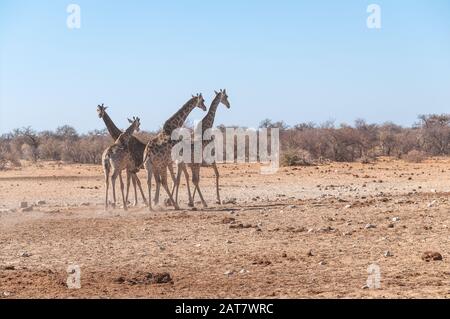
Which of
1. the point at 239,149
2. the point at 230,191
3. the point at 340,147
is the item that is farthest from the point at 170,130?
the point at 340,147

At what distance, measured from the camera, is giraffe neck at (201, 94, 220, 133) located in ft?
52.7

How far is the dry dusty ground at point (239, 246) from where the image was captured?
744 cm

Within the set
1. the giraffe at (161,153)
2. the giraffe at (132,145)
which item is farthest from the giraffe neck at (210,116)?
the giraffe at (132,145)

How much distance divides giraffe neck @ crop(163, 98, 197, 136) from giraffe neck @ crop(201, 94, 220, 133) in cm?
45

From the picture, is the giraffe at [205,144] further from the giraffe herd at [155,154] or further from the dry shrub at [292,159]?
the dry shrub at [292,159]

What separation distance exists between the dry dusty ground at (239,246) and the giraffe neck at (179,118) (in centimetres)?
191

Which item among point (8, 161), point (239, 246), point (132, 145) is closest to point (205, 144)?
point (132, 145)

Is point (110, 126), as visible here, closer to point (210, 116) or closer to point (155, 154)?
point (155, 154)

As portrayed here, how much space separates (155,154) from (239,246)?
583cm

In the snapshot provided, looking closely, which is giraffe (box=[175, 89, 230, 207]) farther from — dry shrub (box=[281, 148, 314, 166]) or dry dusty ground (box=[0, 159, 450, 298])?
dry shrub (box=[281, 148, 314, 166])

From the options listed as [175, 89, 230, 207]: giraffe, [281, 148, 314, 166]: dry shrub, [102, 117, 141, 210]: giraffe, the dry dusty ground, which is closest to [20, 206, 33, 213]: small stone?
the dry dusty ground

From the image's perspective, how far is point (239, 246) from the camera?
9.97 meters

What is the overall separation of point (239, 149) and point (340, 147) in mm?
6253

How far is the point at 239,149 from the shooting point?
3838 cm
